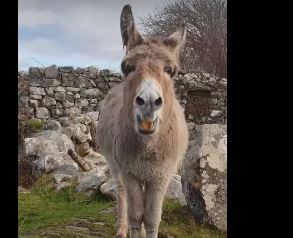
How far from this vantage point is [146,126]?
8.59ft

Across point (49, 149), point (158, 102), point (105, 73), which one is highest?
point (105, 73)

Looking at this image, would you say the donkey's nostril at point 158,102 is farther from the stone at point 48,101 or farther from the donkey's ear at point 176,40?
the stone at point 48,101

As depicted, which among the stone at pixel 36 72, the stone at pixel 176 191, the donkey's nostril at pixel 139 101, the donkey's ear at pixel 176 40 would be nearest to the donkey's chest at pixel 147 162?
the donkey's nostril at pixel 139 101

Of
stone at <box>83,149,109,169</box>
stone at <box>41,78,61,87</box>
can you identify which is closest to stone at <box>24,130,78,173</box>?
stone at <box>83,149,109,169</box>

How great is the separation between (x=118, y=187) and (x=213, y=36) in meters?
1.37

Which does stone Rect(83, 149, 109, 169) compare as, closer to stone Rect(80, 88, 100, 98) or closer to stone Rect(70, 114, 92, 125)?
stone Rect(70, 114, 92, 125)

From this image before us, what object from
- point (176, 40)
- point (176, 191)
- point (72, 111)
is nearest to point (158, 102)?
point (176, 40)

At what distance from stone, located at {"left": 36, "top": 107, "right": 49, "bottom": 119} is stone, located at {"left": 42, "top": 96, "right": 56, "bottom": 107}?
107 mm

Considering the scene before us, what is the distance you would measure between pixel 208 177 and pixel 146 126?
131cm

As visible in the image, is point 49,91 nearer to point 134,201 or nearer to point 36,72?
point 36,72

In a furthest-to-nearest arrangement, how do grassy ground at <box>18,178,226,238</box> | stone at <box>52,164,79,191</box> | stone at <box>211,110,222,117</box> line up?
stone at <box>211,110,222,117</box>
stone at <box>52,164,79,191</box>
grassy ground at <box>18,178,226,238</box>

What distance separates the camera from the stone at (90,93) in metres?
4.86

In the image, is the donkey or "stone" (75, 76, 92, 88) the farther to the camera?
"stone" (75, 76, 92, 88)

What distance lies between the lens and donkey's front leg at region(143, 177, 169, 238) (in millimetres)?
3074
